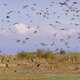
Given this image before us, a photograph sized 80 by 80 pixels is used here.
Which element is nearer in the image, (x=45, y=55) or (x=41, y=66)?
(x=41, y=66)

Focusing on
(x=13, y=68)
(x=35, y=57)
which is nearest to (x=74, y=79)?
(x=13, y=68)

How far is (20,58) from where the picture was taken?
5034cm

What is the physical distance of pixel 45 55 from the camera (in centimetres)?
4994

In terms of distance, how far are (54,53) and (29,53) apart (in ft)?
10.2

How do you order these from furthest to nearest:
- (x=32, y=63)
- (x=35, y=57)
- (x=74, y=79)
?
(x=35, y=57)
(x=32, y=63)
(x=74, y=79)

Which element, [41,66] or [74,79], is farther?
[41,66]

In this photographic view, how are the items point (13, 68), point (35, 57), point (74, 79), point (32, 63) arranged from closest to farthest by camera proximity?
point (74, 79) < point (13, 68) < point (32, 63) < point (35, 57)

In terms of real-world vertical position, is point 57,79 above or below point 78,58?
below

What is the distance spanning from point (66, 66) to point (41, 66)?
2.66 metres

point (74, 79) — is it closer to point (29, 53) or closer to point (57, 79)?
point (57, 79)

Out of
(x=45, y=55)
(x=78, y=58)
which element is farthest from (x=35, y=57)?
(x=78, y=58)

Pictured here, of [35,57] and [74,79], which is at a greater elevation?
[35,57]

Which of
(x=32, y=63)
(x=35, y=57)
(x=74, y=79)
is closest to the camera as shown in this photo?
(x=74, y=79)

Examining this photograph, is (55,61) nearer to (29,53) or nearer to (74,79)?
(29,53)
